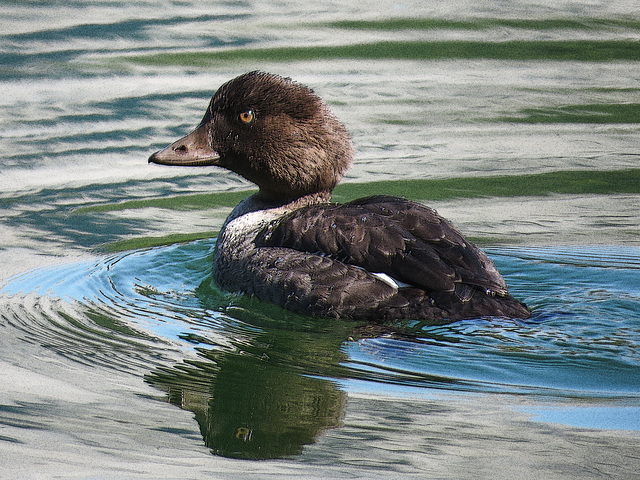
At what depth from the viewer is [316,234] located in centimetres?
573

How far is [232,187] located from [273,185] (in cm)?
200

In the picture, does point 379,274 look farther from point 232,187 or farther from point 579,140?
point 579,140

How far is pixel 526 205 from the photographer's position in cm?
793

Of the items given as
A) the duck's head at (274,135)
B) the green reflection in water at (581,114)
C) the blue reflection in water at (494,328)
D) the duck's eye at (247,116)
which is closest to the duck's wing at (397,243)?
the blue reflection in water at (494,328)

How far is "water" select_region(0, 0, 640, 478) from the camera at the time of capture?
418cm

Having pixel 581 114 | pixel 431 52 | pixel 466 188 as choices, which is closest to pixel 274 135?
pixel 466 188

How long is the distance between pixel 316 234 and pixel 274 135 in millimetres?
948

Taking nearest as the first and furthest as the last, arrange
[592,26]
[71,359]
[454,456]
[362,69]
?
1. [454,456]
2. [71,359]
3. [362,69]
4. [592,26]

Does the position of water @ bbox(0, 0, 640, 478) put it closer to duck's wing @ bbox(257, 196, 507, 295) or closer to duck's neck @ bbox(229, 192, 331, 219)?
duck's wing @ bbox(257, 196, 507, 295)

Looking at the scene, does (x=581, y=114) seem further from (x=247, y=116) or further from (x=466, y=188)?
(x=247, y=116)

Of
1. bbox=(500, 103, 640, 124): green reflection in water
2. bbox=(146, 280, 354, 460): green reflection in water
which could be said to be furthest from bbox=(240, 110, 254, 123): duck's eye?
bbox=(500, 103, 640, 124): green reflection in water

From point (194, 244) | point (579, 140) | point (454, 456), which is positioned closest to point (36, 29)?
point (194, 244)

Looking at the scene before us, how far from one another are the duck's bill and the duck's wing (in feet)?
2.89

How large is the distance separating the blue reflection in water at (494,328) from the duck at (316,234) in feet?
0.52
